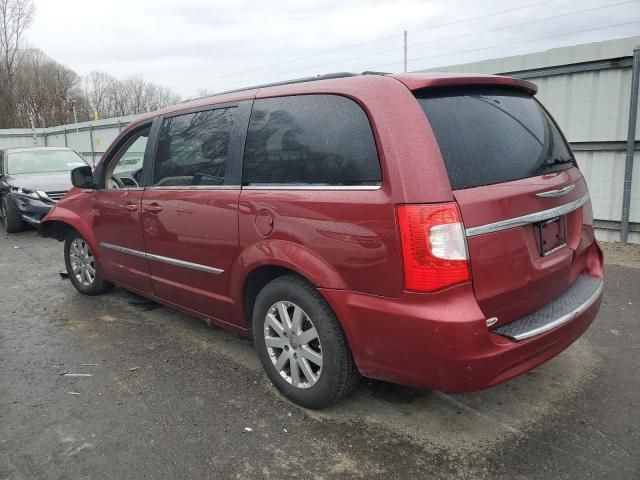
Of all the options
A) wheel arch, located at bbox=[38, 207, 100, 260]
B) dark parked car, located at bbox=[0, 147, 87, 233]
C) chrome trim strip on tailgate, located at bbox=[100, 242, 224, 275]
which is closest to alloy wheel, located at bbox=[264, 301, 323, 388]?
chrome trim strip on tailgate, located at bbox=[100, 242, 224, 275]

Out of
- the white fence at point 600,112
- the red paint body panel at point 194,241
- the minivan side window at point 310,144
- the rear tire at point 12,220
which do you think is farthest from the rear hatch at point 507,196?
the rear tire at point 12,220

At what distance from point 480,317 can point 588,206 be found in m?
1.38

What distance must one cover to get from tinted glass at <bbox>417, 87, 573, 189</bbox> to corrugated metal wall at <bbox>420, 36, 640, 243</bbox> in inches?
163

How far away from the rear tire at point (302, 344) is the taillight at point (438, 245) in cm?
64

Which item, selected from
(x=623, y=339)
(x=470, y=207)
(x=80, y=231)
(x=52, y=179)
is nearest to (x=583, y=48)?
(x=623, y=339)

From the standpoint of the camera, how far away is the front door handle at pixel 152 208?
12.0ft

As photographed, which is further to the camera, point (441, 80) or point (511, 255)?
point (441, 80)

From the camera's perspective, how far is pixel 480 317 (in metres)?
2.17

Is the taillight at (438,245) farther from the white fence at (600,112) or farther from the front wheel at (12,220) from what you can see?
the front wheel at (12,220)

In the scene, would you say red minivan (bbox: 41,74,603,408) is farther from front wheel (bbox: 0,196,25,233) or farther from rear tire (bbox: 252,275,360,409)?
front wheel (bbox: 0,196,25,233)

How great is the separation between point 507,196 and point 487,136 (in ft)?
1.13

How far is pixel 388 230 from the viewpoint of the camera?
2246 mm

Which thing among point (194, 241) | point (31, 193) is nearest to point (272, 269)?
point (194, 241)

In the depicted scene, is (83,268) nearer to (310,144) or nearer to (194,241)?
(194,241)
